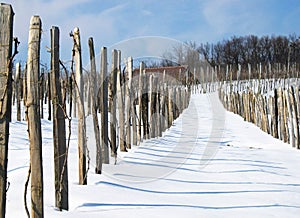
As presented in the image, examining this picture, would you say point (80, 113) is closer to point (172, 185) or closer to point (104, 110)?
point (104, 110)

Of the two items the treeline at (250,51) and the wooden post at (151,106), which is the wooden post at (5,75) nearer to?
the wooden post at (151,106)

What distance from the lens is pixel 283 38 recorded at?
4788 cm

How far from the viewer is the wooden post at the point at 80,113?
305 centimetres

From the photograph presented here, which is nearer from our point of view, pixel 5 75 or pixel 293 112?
pixel 5 75

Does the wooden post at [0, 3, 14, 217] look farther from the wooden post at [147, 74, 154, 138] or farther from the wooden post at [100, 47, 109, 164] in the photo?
the wooden post at [147, 74, 154, 138]

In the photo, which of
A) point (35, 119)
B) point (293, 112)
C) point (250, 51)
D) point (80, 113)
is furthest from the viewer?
point (250, 51)

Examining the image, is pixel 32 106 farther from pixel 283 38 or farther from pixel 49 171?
pixel 283 38

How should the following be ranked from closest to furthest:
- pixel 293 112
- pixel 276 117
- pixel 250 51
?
1. pixel 293 112
2. pixel 276 117
3. pixel 250 51

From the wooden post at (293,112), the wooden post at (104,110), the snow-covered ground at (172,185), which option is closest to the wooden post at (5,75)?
the snow-covered ground at (172,185)

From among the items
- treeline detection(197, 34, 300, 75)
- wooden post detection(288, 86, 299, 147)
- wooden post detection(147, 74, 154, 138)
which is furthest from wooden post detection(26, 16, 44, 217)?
treeline detection(197, 34, 300, 75)

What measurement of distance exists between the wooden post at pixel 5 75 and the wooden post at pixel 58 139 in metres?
0.62

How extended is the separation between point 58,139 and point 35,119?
1.34 ft

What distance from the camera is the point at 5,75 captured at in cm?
187

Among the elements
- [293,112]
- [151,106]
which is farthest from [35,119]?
[293,112]
